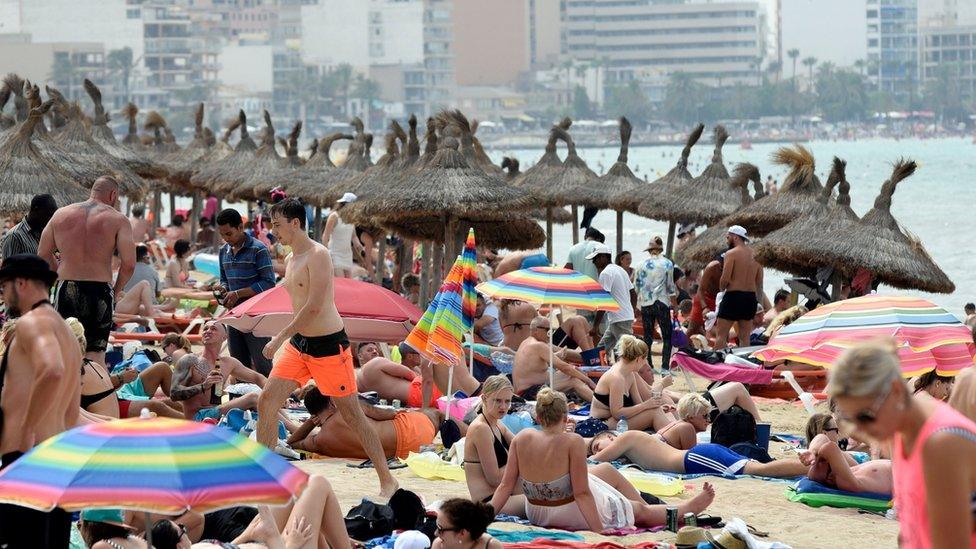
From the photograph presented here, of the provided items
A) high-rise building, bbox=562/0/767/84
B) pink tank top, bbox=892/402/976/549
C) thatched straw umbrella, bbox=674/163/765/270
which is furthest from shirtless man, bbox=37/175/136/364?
high-rise building, bbox=562/0/767/84

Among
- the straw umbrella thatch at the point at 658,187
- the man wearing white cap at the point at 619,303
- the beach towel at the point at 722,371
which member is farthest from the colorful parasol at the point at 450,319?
the straw umbrella thatch at the point at 658,187

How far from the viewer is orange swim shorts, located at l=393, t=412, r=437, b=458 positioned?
24.8 feet

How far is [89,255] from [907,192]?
64484 mm

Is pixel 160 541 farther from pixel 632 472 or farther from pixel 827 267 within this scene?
pixel 827 267

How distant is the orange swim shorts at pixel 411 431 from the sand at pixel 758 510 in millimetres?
255

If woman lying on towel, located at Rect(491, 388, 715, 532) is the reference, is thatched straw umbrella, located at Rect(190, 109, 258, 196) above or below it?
→ above

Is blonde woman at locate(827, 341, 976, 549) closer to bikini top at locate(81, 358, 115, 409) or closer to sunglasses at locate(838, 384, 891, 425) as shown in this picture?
sunglasses at locate(838, 384, 891, 425)

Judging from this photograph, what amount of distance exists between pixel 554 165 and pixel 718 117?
12817 centimetres

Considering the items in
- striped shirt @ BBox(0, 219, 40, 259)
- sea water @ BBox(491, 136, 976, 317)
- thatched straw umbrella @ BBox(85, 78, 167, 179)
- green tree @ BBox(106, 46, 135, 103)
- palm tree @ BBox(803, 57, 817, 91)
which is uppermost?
palm tree @ BBox(803, 57, 817, 91)

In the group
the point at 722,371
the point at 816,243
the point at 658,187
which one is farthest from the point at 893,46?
the point at 722,371

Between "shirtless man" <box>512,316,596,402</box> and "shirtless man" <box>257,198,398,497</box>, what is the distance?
2.77m

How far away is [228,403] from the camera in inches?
299

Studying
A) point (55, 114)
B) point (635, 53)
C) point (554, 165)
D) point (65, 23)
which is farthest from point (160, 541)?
point (635, 53)

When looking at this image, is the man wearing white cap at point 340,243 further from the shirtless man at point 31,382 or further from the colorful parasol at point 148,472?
the colorful parasol at point 148,472
